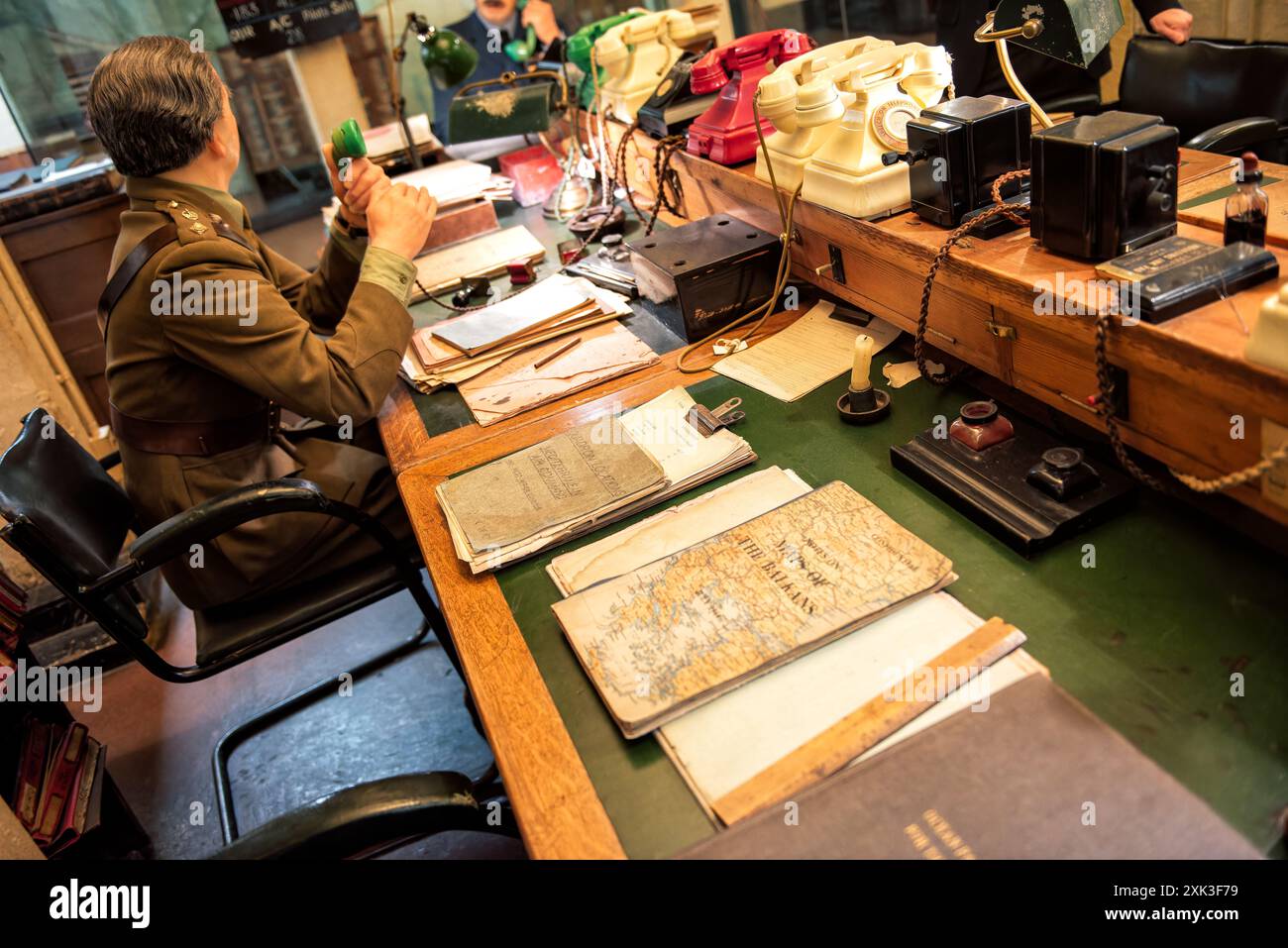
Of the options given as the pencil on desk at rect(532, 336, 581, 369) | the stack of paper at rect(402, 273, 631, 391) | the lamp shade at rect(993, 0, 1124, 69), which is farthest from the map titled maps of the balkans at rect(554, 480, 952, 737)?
the stack of paper at rect(402, 273, 631, 391)

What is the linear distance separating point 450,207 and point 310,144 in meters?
2.19

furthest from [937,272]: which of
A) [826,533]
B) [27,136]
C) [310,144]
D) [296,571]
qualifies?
[27,136]

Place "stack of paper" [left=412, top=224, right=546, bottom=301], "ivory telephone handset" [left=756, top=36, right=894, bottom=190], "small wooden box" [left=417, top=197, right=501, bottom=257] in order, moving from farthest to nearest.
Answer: "small wooden box" [left=417, top=197, right=501, bottom=257]
"stack of paper" [left=412, top=224, right=546, bottom=301]
"ivory telephone handset" [left=756, top=36, right=894, bottom=190]

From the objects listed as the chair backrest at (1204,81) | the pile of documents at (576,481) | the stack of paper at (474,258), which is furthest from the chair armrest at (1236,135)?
the stack of paper at (474,258)

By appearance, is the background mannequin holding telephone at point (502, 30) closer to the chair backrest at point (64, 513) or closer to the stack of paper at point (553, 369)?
the stack of paper at point (553, 369)

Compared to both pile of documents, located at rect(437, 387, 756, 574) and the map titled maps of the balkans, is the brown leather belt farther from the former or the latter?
the map titled maps of the balkans

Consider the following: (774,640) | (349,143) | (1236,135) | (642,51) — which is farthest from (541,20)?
(774,640)

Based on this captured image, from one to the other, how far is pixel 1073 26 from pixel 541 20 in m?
3.44

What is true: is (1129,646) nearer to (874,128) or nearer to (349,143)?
(874,128)

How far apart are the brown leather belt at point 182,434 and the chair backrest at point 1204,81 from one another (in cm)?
261

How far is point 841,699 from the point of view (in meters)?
1.07

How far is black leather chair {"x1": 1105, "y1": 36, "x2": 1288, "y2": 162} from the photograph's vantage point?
2385 millimetres

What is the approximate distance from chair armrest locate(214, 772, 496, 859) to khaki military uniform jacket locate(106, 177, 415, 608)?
0.87 meters
